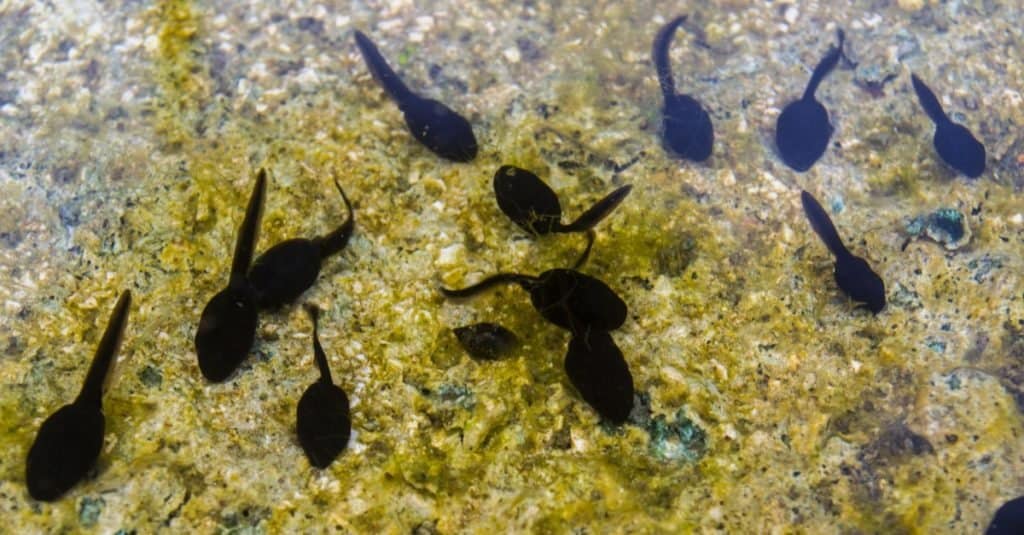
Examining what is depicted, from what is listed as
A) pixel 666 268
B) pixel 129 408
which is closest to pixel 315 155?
pixel 129 408

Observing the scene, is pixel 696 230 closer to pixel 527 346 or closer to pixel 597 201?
pixel 597 201

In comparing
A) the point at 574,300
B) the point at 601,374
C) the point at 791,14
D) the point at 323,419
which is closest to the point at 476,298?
the point at 574,300

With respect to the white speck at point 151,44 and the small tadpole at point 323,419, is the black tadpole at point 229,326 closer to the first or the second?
the small tadpole at point 323,419

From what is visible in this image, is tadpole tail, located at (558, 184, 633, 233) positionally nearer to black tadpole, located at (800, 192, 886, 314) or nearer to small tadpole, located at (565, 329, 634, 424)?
small tadpole, located at (565, 329, 634, 424)

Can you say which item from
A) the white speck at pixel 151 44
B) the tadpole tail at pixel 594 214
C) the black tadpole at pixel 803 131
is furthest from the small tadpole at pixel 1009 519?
the white speck at pixel 151 44

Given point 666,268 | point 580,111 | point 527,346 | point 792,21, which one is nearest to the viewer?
point 527,346

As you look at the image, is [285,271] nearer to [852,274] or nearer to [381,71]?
[381,71]

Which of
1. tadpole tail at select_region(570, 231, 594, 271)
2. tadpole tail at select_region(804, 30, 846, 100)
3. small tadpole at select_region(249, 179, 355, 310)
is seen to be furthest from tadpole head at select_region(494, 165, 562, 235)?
tadpole tail at select_region(804, 30, 846, 100)
